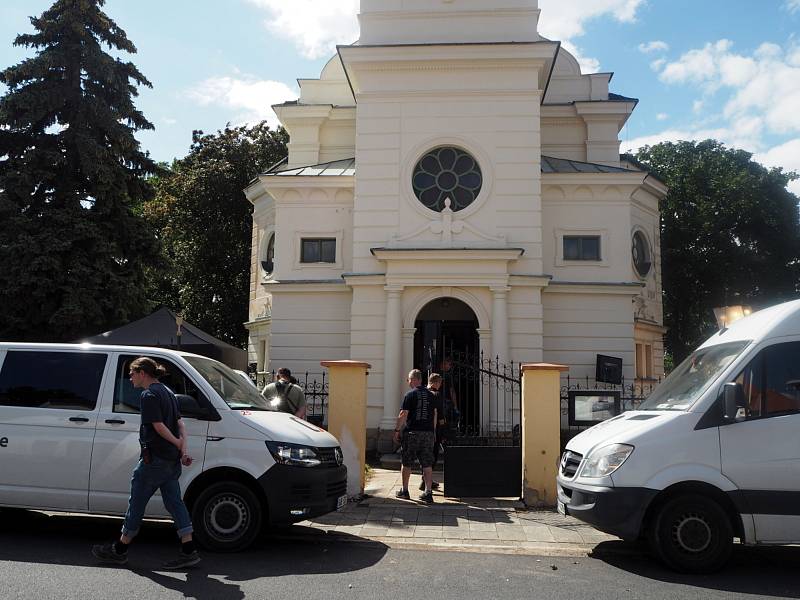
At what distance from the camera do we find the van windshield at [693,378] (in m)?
7.02

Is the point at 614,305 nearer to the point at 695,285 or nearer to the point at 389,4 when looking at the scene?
the point at 389,4

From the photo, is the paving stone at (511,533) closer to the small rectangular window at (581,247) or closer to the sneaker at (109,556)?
the sneaker at (109,556)

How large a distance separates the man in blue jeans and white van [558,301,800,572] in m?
3.86

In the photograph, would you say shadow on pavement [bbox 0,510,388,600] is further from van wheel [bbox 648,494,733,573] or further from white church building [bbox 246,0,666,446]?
white church building [bbox 246,0,666,446]

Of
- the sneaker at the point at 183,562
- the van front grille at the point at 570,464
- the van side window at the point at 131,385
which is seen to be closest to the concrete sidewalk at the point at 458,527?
the van front grille at the point at 570,464

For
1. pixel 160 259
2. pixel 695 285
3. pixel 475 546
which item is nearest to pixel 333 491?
pixel 475 546

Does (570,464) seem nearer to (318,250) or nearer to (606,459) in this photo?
(606,459)

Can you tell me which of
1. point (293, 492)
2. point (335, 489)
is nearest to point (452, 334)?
point (335, 489)

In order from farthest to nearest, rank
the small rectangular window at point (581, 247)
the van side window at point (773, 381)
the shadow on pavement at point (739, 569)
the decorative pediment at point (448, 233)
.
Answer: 1. the small rectangular window at point (581, 247)
2. the decorative pediment at point (448, 233)
3. the van side window at point (773, 381)
4. the shadow on pavement at point (739, 569)

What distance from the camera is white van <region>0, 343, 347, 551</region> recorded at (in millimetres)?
6949

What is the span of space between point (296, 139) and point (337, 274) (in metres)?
6.53

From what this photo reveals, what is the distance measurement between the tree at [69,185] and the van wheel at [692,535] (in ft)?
51.0

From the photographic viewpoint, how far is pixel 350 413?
10.3 metres

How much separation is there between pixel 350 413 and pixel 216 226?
883 inches
